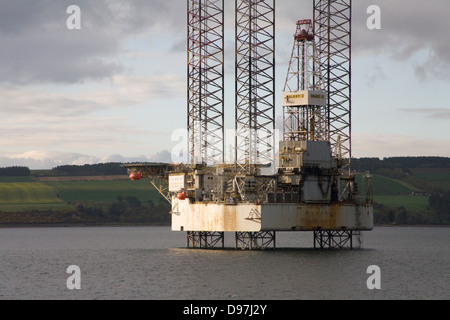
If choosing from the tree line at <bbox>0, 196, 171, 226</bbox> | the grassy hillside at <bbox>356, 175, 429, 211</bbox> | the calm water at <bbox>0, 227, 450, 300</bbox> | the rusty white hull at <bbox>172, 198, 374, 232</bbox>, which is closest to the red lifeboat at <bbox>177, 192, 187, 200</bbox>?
the rusty white hull at <bbox>172, 198, 374, 232</bbox>

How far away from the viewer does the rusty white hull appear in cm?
6562

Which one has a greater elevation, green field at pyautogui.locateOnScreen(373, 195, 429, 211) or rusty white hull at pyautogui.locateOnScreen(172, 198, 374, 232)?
rusty white hull at pyautogui.locateOnScreen(172, 198, 374, 232)

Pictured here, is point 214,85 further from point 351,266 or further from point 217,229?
point 351,266

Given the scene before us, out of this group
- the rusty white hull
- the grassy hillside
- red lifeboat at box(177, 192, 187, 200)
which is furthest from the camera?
the grassy hillside

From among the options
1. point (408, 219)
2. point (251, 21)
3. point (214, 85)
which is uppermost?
point (251, 21)

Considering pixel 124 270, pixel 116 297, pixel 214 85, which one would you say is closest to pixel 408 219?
pixel 214 85

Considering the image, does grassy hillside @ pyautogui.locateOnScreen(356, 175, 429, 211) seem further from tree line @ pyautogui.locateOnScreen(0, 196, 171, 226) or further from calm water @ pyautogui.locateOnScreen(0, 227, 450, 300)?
calm water @ pyautogui.locateOnScreen(0, 227, 450, 300)

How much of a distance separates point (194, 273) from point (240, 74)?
2054 centimetres

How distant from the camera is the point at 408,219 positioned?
6811 inches

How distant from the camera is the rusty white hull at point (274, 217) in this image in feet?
215

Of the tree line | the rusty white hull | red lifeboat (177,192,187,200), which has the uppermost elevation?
red lifeboat (177,192,187,200)

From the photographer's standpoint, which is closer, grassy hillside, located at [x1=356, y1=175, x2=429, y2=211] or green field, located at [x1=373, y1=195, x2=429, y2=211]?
green field, located at [x1=373, y1=195, x2=429, y2=211]

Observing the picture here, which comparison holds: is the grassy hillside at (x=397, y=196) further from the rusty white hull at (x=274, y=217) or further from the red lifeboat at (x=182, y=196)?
the red lifeboat at (x=182, y=196)
